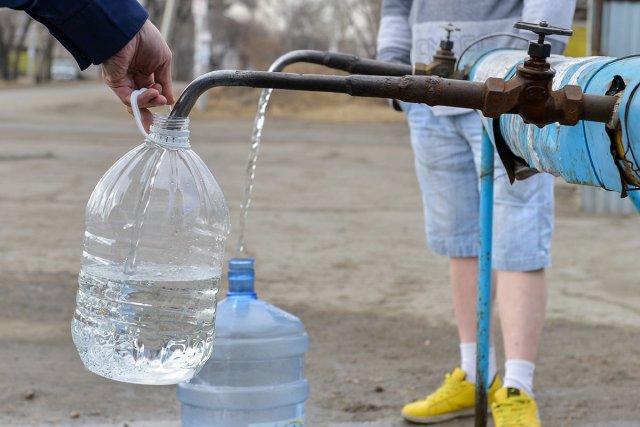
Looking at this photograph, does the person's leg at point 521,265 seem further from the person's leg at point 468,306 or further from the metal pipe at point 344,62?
the metal pipe at point 344,62

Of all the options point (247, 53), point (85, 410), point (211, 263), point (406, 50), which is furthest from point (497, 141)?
point (247, 53)

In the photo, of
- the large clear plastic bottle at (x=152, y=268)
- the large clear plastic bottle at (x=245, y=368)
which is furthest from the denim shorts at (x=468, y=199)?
the large clear plastic bottle at (x=152, y=268)

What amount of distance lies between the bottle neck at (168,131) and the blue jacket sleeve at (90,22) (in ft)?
0.66

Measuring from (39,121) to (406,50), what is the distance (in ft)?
66.1

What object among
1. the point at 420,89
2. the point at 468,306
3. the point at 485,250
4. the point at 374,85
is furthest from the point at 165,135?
the point at 468,306

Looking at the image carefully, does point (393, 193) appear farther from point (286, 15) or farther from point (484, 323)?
point (286, 15)

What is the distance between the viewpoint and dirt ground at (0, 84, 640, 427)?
4152mm

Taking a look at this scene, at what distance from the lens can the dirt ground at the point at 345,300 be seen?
415 cm

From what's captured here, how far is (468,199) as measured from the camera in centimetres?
388

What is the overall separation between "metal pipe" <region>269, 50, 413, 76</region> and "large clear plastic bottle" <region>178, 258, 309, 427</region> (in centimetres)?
63

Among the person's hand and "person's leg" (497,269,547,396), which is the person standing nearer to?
"person's leg" (497,269,547,396)

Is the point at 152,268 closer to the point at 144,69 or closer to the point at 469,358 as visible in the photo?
the point at 144,69

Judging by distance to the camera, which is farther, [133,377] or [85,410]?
[85,410]

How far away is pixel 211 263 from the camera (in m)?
3.16
